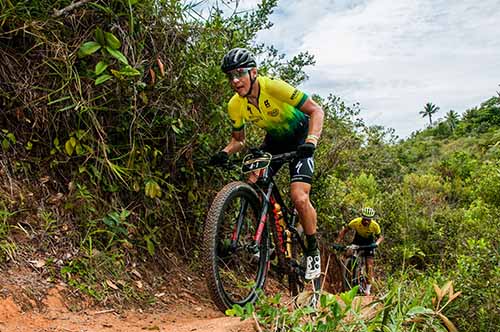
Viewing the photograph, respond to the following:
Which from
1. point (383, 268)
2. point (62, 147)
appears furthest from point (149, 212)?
point (383, 268)

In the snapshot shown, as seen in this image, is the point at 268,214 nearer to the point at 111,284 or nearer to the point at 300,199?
the point at 300,199

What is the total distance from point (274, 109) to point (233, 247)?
51.5 inches

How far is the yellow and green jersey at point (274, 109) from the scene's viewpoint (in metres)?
4.17

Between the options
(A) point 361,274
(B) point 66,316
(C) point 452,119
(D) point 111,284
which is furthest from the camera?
(C) point 452,119

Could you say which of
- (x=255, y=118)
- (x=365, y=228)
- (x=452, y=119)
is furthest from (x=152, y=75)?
(x=452, y=119)

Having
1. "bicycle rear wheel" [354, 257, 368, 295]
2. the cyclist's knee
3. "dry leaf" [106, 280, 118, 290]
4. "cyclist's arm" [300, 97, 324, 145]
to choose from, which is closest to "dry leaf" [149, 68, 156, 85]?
"cyclist's arm" [300, 97, 324, 145]

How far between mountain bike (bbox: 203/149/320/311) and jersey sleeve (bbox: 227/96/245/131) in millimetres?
440

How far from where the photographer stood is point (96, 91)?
4.08m

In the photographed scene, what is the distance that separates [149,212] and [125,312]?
3.55 feet

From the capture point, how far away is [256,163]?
4113 mm

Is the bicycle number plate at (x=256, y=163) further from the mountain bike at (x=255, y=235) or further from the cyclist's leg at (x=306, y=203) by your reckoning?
the cyclist's leg at (x=306, y=203)

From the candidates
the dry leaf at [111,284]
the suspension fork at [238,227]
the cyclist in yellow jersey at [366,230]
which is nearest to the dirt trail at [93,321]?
the dry leaf at [111,284]

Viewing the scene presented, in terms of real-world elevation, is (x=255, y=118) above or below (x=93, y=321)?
above

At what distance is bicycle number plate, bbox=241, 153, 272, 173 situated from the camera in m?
4.09
